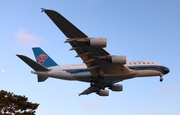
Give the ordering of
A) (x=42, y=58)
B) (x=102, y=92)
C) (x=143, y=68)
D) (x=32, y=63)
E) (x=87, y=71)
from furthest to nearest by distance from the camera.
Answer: (x=102, y=92) < (x=42, y=58) < (x=87, y=71) < (x=143, y=68) < (x=32, y=63)

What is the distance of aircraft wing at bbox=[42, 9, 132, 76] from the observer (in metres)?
33.5

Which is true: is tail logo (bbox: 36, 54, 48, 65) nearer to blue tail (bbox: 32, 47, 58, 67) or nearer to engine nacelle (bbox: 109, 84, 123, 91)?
blue tail (bbox: 32, 47, 58, 67)

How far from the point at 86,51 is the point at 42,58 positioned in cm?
1124

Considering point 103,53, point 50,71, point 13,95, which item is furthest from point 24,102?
point 103,53

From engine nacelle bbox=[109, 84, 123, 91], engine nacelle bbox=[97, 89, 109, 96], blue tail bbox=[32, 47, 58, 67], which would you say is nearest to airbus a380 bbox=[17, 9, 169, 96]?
blue tail bbox=[32, 47, 58, 67]

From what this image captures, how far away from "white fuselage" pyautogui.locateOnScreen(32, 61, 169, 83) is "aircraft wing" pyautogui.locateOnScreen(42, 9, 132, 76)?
1.35 m

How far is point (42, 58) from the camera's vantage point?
1918 inches

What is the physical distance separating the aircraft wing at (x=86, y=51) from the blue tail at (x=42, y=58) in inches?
300

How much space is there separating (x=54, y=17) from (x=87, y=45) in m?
7.07

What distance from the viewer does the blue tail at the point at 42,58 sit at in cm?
4819

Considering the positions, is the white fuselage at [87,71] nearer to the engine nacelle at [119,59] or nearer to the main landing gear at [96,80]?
the main landing gear at [96,80]

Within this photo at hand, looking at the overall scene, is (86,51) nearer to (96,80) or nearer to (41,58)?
(96,80)

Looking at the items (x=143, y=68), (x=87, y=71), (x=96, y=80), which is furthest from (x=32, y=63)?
(x=143, y=68)

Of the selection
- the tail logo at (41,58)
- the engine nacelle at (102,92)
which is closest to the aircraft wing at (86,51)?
the engine nacelle at (102,92)
